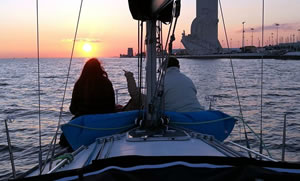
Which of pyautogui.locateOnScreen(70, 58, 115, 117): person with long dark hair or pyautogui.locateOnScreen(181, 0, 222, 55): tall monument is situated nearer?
pyautogui.locateOnScreen(70, 58, 115, 117): person with long dark hair

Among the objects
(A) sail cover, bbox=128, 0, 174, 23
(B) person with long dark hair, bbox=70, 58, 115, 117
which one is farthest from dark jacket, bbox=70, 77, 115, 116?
(A) sail cover, bbox=128, 0, 174, 23

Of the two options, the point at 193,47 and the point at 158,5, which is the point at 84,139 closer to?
the point at 158,5

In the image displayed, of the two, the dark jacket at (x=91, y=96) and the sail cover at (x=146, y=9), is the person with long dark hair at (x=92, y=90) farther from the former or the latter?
the sail cover at (x=146, y=9)

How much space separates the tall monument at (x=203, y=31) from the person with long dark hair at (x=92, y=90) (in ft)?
217

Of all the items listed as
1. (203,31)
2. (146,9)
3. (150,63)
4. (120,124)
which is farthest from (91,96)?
(203,31)

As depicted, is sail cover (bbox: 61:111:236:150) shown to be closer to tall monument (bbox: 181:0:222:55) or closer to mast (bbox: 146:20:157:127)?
mast (bbox: 146:20:157:127)

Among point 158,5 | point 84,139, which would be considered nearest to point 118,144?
point 84,139

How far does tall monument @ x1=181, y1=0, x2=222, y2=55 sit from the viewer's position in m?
75.3

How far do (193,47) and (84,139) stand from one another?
9682 centimetres

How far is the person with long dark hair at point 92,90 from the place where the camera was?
392cm

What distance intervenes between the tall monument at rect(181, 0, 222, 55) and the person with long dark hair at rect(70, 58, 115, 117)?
66060mm

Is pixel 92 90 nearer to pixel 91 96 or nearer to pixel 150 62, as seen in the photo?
pixel 91 96

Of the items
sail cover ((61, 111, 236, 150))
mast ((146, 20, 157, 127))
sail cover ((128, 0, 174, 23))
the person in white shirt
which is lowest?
sail cover ((61, 111, 236, 150))

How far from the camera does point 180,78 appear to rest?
402 centimetres
